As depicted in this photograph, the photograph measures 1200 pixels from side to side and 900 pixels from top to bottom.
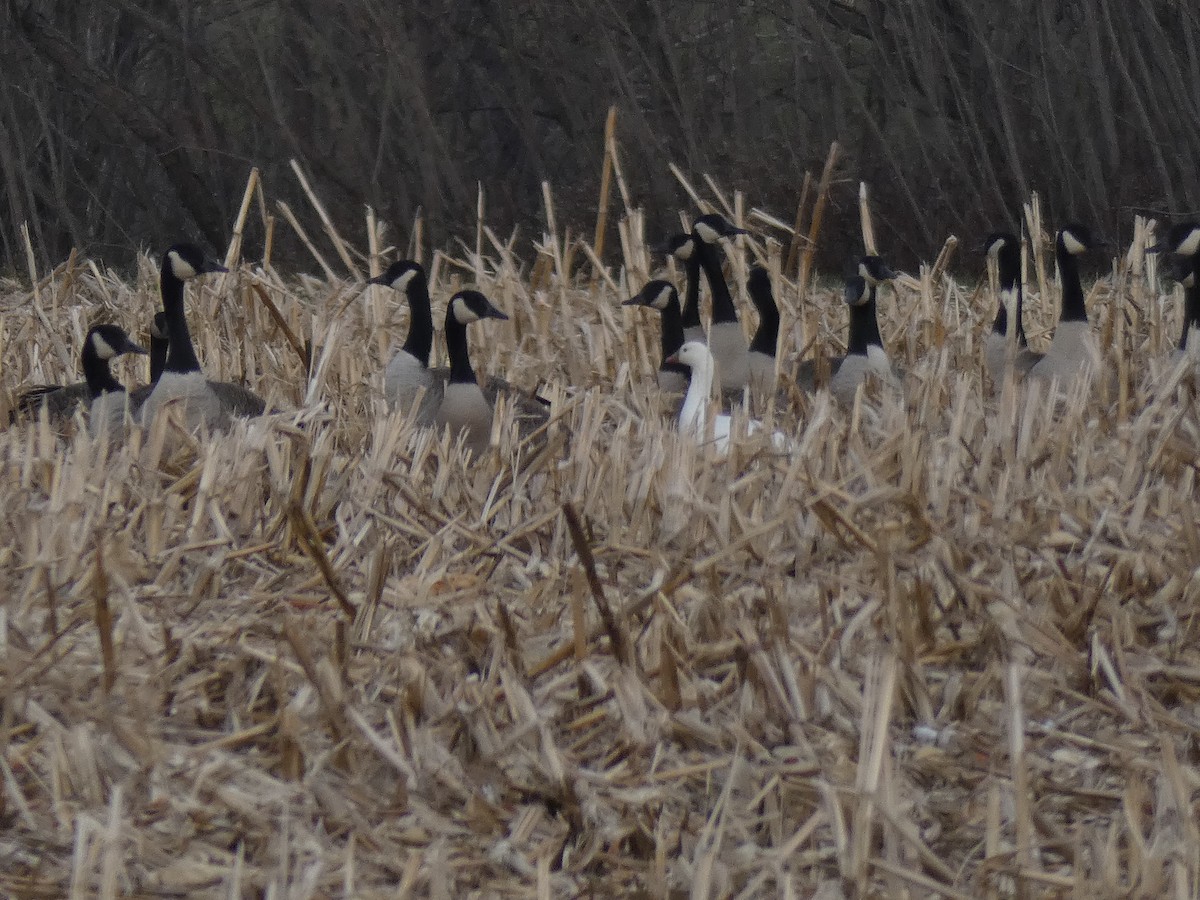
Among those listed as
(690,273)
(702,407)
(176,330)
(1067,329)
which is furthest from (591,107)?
(702,407)

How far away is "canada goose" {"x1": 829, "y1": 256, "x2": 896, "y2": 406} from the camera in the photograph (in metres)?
6.31

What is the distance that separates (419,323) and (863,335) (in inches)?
70.9

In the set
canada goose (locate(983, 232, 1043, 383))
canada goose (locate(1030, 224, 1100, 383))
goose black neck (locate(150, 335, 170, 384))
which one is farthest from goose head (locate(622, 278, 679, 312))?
goose black neck (locate(150, 335, 170, 384))

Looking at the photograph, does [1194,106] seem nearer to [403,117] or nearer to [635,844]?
[403,117]

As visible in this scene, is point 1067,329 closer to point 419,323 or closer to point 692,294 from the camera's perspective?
point 692,294

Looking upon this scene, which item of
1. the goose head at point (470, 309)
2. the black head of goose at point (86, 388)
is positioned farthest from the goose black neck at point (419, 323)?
the black head of goose at point (86, 388)

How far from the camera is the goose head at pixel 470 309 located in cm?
651

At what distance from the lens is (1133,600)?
324 cm

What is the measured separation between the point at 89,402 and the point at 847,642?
14.5 feet

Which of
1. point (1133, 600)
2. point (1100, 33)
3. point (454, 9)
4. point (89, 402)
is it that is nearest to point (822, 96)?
Result: point (1100, 33)

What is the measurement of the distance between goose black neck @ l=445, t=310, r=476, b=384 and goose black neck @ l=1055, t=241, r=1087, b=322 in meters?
2.44

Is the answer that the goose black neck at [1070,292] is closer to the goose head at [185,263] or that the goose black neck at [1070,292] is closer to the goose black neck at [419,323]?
the goose black neck at [419,323]

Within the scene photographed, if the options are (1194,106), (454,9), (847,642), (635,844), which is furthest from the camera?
(454,9)

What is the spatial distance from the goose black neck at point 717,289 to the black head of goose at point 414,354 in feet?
4.36
